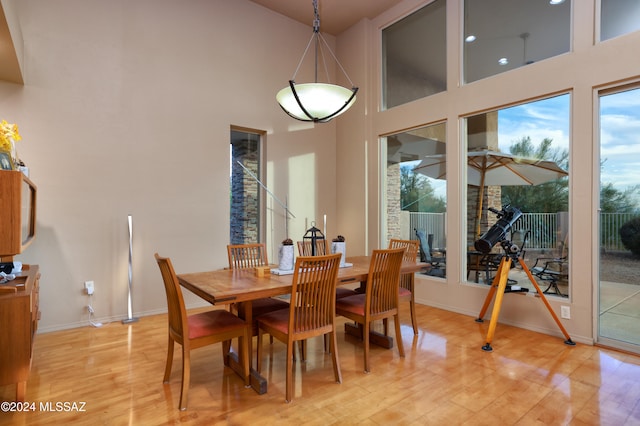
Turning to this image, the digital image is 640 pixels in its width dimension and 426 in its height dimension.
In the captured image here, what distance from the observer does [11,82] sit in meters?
3.52

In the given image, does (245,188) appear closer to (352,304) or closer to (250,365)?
(352,304)

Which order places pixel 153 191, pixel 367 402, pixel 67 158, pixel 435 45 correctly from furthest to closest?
pixel 435 45, pixel 153 191, pixel 67 158, pixel 367 402

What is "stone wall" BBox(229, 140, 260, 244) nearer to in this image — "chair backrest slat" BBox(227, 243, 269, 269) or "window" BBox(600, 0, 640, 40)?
"chair backrest slat" BBox(227, 243, 269, 269)

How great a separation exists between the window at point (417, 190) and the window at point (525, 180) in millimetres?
382

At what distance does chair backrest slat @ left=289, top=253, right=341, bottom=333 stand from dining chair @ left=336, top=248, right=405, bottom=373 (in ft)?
1.22

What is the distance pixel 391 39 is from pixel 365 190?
2.28 metres

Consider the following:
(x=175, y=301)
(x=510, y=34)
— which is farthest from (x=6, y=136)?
(x=510, y=34)

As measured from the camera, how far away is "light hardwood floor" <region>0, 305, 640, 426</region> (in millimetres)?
2154

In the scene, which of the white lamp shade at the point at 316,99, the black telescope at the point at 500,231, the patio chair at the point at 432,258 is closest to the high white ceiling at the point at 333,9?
the white lamp shade at the point at 316,99

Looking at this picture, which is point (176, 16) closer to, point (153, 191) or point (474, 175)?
point (153, 191)

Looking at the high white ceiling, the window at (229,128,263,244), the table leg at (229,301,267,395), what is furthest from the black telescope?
the high white ceiling

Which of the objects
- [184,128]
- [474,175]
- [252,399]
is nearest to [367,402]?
A: [252,399]

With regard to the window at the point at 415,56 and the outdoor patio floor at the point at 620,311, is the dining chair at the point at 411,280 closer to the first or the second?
the outdoor patio floor at the point at 620,311

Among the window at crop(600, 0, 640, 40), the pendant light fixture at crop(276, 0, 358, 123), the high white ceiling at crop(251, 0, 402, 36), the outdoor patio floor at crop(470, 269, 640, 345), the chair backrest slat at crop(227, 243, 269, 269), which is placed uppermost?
the high white ceiling at crop(251, 0, 402, 36)
